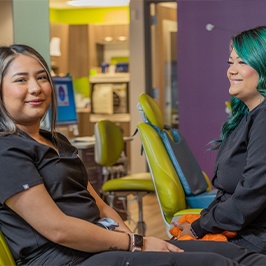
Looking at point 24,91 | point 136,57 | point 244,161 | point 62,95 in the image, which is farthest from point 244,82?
point 136,57

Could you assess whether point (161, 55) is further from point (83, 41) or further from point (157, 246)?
point (157, 246)

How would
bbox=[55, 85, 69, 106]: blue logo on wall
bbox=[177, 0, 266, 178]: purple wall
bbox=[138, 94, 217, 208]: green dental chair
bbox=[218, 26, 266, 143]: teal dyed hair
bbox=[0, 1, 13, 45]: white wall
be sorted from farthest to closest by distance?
bbox=[177, 0, 266, 178]: purple wall < bbox=[55, 85, 69, 106]: blue logo on wall < bbox=[0, 1, 13, 45]: white wall < bbox=[138, 94, 217, 208]: green dental chair < bbox=[218, 26, 266, 143]: teal dyed hair

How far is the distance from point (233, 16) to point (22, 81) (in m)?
4.31

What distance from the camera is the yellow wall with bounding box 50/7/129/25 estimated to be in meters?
11.2

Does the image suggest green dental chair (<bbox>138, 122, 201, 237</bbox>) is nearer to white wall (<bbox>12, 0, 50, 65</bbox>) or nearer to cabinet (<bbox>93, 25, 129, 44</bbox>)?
white wall (<bbox>12, 0, 50, 65</bbox>)

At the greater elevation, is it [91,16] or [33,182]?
[91,16]

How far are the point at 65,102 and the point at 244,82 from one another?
11.1ft

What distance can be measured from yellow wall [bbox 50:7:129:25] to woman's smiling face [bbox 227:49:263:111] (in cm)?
881

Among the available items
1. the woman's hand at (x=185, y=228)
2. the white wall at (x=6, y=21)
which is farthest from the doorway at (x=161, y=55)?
the woman's hand at (x=185, y=228)

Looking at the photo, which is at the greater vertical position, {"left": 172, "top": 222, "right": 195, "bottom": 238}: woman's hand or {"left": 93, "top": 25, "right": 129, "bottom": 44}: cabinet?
{"left": 93, "top": 25, "right": 129, "bottom": 44}: cabinet

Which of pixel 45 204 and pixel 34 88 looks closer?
pixel 45 204

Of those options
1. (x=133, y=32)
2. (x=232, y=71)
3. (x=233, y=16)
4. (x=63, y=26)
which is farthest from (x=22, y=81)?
(x=63, y=26)

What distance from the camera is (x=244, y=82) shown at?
240 cm

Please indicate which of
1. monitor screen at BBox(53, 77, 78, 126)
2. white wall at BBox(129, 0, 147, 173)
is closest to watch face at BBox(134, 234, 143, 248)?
monitor screen at BBox(53, 77, 78, 126)
